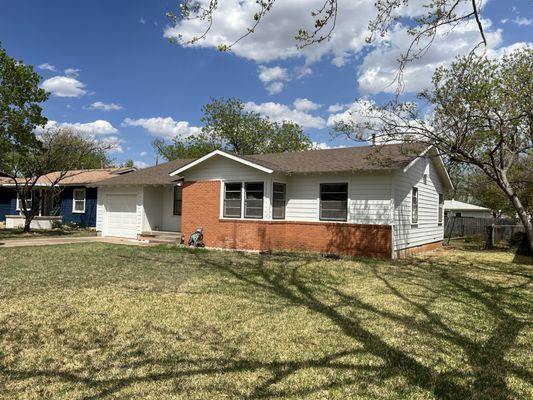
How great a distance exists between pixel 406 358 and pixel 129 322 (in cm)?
387

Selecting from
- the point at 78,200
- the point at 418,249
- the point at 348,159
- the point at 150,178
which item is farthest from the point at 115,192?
the point at 418,249

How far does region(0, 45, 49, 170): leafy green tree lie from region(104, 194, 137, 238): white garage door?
5.19 m

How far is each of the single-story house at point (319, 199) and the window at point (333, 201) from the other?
37 millimetres

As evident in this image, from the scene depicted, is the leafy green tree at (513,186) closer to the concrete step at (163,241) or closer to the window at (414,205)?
the window at (414,205)

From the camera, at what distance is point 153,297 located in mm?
7594

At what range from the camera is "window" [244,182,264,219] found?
52.3ft

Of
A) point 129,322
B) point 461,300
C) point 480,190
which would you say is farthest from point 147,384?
point 480,190

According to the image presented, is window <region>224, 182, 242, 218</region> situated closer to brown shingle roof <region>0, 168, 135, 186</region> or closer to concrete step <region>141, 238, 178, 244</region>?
concrete step <region>141, 238, 178, 244</region>

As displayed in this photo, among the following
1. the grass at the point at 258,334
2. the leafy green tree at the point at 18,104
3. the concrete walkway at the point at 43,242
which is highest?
the leafy green tree at the point at 18,104

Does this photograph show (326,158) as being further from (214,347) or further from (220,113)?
(220,113)

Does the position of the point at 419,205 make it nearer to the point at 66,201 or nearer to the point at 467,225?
the point at 467,225

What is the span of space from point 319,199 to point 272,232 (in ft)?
7.22

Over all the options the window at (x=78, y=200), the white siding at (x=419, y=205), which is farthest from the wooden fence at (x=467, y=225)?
the window at (x=78, y=200)

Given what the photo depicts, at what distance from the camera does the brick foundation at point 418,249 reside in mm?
15078
